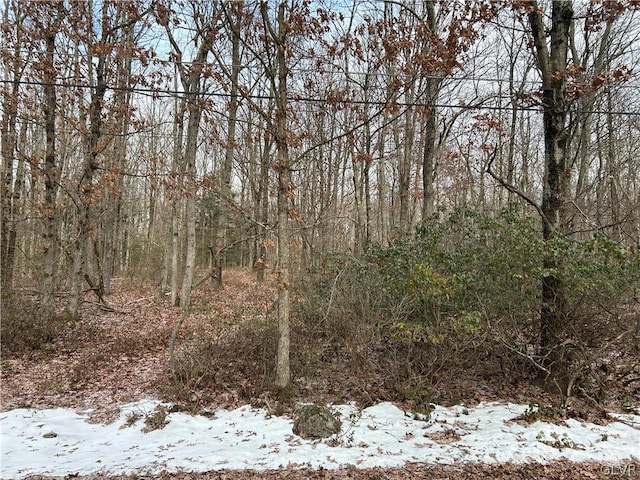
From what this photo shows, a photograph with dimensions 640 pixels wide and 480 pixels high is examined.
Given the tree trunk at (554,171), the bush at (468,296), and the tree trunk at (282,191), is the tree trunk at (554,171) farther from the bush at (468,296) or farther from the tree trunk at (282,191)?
the tree trunk at (282,191)

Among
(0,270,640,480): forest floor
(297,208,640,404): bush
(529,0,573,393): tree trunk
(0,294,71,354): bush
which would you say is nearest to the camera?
(0,270,640,480): forest floor

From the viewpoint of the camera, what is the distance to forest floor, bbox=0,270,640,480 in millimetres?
3959

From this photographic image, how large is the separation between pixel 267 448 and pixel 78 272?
23.7ft

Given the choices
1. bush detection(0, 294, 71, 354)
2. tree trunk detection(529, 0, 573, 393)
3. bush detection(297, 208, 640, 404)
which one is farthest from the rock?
bush detection(0, 294, 71, 354)

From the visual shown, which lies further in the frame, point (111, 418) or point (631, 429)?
point (111, 418)

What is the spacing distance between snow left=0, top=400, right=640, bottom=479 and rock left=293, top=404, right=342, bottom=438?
0.38 ft

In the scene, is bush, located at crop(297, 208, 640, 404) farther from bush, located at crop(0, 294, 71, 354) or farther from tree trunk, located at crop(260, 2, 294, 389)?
bush, located at crop(0, 294, 71, 354)

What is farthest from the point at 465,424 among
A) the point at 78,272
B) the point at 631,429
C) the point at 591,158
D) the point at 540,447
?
the point at 591,158

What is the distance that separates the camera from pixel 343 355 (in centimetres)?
677

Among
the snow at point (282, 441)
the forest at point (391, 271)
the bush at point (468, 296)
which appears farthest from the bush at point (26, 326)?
the bush at point (468, 296)

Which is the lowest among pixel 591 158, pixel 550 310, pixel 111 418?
pixel 111 418

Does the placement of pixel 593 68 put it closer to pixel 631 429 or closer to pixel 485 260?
pixel 485 260

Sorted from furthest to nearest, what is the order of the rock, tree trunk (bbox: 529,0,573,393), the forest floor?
tree trunk (bbox: 529,0,573,393) → the rock → the forest floor

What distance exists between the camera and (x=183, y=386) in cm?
596
